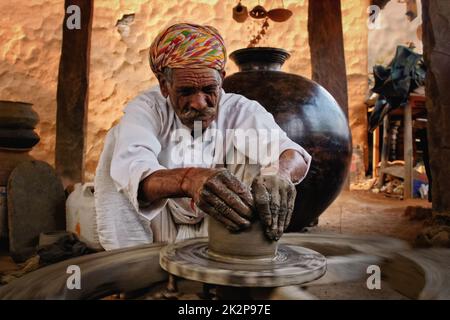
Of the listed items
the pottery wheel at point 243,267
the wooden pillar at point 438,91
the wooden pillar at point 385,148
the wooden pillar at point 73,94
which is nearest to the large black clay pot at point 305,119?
the wooden pillar at point 438,91

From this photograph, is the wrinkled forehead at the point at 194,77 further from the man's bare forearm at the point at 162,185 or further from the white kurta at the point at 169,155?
the man's bare forearm at the point at 162,185

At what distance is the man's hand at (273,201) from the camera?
4.43ft

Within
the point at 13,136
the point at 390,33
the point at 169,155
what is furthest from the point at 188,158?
the point at 390,33

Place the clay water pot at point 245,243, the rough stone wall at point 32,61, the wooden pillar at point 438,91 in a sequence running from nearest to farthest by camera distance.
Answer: the clay water pot at point 245,243
the wooden pillar at point 438,91
the rough stone wall at point 32,61

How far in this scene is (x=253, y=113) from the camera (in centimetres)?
227

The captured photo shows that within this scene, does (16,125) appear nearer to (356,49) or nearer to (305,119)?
(305,119)

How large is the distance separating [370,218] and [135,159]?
145 inches

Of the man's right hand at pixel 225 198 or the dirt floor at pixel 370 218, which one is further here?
the dirt floor at pixel 370 218

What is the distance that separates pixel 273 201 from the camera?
1.36 m

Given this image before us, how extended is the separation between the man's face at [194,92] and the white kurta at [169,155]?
0.14 meters

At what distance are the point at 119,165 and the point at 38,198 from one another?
2.05m

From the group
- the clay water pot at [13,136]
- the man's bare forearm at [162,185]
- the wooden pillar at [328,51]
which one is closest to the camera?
the man's bare forearm at [162,185]

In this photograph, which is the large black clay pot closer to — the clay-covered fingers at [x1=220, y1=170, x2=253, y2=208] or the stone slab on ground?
the stone slab on ground
